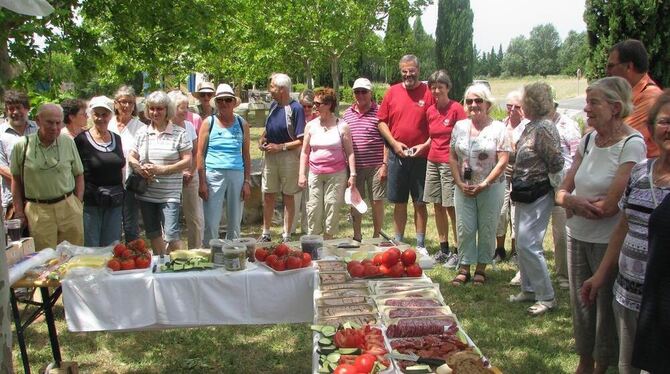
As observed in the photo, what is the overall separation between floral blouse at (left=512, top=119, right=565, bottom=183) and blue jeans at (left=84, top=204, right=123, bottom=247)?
334 cm

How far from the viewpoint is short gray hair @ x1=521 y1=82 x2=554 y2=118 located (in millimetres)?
4516

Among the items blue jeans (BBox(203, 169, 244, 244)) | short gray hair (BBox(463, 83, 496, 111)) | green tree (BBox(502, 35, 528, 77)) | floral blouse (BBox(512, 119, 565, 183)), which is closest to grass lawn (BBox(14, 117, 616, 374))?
floral blouse (BBox(512, 119, 565, 183))

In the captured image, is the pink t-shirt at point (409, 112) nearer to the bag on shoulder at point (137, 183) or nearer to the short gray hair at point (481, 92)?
the short gray hair at point (481, 92)

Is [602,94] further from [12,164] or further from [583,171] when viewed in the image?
[12,164]

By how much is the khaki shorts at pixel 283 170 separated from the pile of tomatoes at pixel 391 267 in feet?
10.5

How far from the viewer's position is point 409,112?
619cm

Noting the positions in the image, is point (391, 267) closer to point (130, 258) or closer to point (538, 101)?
point (130, 258)

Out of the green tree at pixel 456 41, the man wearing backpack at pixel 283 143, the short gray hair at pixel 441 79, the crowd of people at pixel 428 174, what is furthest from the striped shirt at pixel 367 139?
the green tree at pixel 456 41

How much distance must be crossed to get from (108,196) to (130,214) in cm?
45

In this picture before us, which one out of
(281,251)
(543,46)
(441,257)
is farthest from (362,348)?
(543,46)

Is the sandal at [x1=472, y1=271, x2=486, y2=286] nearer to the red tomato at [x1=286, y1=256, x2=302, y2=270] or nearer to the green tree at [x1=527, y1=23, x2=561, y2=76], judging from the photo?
the red tomato at [x1=286, y1=256, x2=302, y2=270]

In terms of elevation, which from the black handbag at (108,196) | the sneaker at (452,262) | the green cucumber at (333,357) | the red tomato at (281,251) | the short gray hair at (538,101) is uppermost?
the short gray hair at (538,101)

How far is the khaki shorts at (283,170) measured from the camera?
663 cm

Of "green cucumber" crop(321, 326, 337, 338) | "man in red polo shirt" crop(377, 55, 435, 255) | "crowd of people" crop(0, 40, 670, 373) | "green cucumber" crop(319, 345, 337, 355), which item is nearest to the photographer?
"green cucumber" crop(319, 345, 337, 355)
